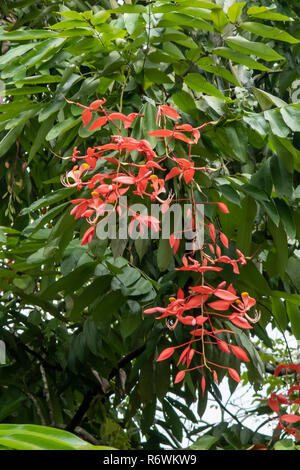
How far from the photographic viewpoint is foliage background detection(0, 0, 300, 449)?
1.40 metres

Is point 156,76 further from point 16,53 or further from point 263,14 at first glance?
point 16,53

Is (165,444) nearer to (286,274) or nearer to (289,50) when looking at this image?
(286,274)

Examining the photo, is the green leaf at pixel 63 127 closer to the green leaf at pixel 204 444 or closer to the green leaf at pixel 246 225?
the green leaf at pixel 246 225

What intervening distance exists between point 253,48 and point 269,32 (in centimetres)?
5

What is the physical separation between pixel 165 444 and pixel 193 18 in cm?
134


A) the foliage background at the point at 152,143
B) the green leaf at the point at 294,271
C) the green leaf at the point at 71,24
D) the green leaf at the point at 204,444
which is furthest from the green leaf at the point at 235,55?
the green leaf at the point at 204,444

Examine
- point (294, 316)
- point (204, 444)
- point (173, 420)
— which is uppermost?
point (294, 316)

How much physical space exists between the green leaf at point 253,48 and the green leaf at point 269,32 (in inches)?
1.0

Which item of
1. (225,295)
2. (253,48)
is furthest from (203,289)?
(253,48)

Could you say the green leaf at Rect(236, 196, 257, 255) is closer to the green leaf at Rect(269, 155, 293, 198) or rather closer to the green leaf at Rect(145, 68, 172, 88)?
the green leaf at Rect(269, 155, 293, 198)

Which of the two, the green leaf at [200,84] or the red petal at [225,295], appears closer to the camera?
the red petal at [225,295]

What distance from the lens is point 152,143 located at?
49.8 inches

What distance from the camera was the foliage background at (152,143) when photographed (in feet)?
4.61

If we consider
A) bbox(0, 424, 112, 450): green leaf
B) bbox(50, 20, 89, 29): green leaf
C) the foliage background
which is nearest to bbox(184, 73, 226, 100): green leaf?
the foliage background
